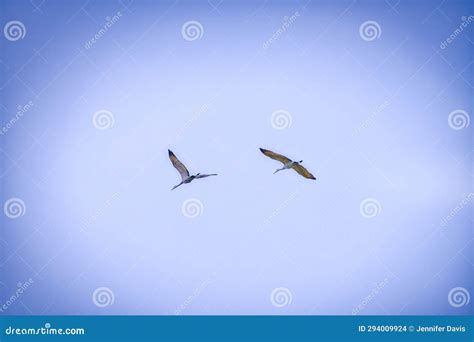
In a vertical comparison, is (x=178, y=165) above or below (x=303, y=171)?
below

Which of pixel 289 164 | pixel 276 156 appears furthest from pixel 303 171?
pixel 276 156

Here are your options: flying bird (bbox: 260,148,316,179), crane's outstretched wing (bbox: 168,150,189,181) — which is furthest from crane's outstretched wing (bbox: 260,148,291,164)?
crane's outstretched wing (bbox: 168,150,189,181)

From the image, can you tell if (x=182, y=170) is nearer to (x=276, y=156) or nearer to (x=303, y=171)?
(x=276, y=156)

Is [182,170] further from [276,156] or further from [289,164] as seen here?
[289,164]

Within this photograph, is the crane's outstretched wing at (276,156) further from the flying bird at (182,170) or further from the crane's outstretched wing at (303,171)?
the flying bird at (182,170)

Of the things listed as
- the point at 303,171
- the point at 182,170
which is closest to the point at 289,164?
the point at 303,171

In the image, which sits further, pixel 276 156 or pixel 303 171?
pixel 303 171

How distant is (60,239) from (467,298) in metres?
3.60

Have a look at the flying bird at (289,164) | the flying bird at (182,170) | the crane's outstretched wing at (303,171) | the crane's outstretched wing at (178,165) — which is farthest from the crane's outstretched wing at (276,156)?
the crane's outstretched wing at (178,165)

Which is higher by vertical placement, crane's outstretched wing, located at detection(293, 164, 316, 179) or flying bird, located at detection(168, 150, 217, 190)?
crane's outstretched wing, located at detection(293, 164, 316, 179)

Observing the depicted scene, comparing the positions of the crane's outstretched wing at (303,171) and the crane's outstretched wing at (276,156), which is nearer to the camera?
the crane's outstretched wing at (276,156)

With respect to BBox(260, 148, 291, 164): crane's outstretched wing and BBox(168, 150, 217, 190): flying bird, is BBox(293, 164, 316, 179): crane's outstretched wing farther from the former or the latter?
BBox(168, 150, 217, 190): flying bird
